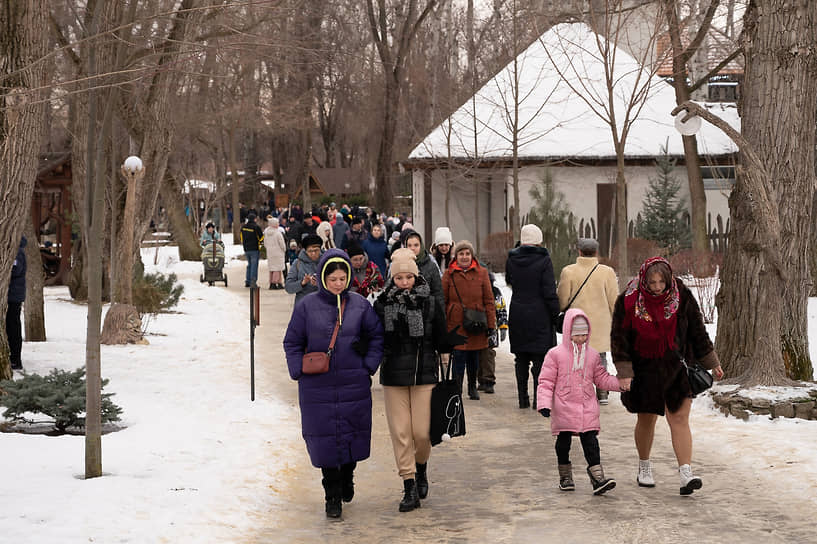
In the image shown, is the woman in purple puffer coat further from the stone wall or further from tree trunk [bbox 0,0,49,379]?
the stone wall

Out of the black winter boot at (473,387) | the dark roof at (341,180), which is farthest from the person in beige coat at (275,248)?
the dark roof at (341,180)

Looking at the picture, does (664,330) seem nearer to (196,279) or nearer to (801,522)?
(801,522)

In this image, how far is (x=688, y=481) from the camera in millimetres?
7207

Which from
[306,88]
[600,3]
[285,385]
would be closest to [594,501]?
[285,385]

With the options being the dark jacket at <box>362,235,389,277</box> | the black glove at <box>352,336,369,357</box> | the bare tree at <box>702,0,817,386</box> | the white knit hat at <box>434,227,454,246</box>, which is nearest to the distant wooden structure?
the dark jacket at <box>362,235,389,277</box>

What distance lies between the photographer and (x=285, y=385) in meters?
12.3

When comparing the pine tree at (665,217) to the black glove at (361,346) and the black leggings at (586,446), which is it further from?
the black glove at (361,346)

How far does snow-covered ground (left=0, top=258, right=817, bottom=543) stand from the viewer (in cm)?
648

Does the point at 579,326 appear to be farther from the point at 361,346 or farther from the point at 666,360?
the point at 361,346

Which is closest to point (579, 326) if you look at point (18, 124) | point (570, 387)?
point (570, 387)

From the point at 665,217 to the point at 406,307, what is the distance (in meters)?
20.9

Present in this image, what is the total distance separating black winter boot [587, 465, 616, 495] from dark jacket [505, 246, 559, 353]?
3024 mm

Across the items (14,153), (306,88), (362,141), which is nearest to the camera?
(14,153)

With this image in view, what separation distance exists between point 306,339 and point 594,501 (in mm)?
2220
